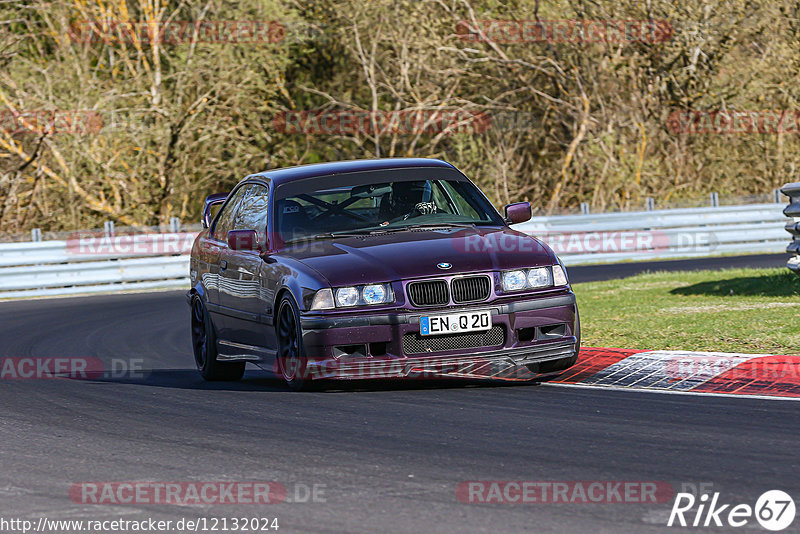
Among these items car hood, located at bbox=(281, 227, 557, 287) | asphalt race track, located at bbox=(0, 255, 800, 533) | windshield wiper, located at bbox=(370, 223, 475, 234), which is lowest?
asphalt race track, located at bbox=(0, 255, 800, 533)

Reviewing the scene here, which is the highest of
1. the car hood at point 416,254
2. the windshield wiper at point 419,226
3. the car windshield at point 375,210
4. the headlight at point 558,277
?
the car windshield at point 375,210

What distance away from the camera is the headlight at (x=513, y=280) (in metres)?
8.64

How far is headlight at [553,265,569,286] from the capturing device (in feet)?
29.1

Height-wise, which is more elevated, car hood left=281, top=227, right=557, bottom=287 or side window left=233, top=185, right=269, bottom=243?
side window left=233, top=185, right=269, bottom=243

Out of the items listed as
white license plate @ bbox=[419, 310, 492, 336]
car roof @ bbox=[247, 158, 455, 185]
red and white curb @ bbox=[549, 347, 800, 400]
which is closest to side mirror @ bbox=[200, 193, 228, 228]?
car roof @ bbox=[247, 158, 455, 185]

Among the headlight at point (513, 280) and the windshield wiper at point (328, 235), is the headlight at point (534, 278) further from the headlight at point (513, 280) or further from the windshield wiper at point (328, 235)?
the windshield wiper at point (328, 235)

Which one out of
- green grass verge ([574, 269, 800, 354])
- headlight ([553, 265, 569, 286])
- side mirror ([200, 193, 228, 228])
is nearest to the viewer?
headlight ([553, 265, 569, 286])

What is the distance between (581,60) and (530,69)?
4.18 ft

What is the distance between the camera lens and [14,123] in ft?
89.4

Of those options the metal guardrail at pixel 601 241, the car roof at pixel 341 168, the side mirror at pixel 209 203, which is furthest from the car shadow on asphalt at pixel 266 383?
the metal guardrail at pixel 601 241

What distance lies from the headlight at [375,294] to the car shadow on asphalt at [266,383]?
0.84 metres

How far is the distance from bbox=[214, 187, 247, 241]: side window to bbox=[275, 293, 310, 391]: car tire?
197 cm

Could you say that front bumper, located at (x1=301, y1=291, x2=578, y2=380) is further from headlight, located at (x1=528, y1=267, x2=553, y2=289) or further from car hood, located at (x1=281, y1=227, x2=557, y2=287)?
car hood, located at (x1=281, y1=227, x2=557, y2=287)

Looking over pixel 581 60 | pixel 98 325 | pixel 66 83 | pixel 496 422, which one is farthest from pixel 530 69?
pixel 496 422
